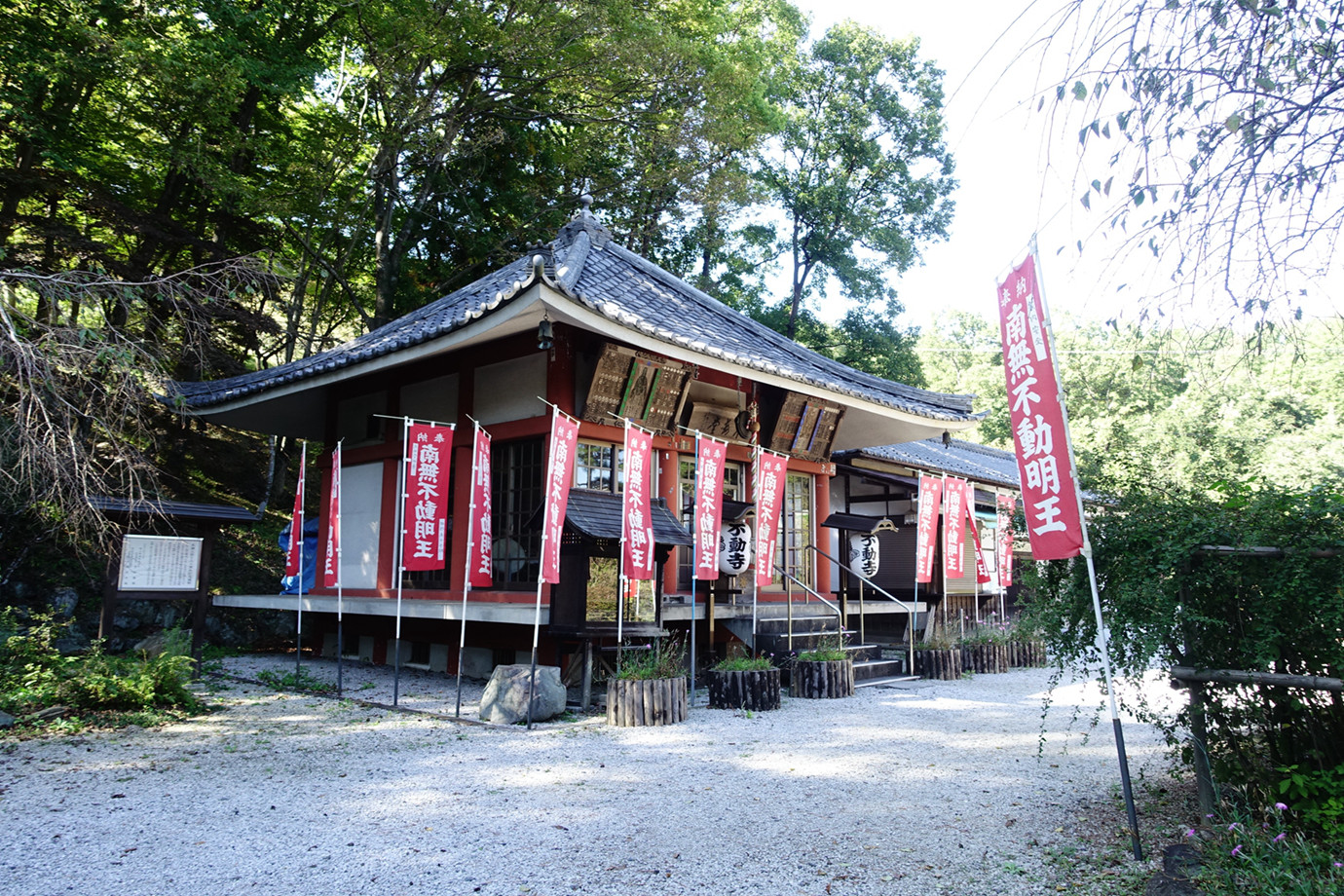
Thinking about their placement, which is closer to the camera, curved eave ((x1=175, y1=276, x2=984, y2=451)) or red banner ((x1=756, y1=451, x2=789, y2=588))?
curved eave ((x1=175, y1=276, x2=984, y2=451))

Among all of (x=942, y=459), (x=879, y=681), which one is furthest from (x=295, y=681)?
(x=942, y=459)

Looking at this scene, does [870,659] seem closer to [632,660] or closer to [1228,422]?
[632,660]

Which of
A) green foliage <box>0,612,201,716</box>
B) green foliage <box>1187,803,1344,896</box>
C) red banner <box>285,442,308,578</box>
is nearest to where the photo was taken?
green foliage <box>1187,803,1344,896</box>

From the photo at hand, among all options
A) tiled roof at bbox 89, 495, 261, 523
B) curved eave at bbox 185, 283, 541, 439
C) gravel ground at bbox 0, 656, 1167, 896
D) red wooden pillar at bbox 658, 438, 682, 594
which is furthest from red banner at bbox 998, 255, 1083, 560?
tiled roof at bbox 89, 495, 261, 523

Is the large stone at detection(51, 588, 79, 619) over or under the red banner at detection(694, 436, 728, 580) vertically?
under

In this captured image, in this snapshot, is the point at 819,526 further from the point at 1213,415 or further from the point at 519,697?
the point at 1213,415

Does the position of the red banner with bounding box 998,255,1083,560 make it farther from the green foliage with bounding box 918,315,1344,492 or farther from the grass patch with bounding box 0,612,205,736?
the green foliage with bounding box 918,315,1344,492

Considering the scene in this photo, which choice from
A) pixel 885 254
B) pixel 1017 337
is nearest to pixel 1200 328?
pixel 1017 337

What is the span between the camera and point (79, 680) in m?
7.93

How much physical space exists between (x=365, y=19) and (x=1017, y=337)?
48.4 feet

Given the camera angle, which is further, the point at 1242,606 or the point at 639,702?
the point at 639,702

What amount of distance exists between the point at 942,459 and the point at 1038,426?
54.7 feet

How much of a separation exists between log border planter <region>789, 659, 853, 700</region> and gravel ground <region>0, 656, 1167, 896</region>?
4.93 ft

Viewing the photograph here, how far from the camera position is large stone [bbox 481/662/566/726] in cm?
831
